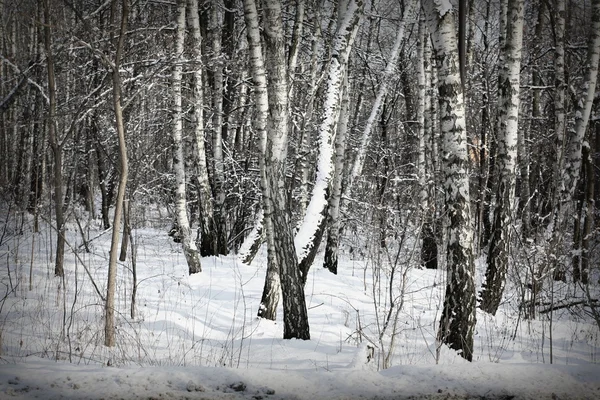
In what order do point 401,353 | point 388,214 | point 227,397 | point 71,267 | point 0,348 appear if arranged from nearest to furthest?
point 227,397 → point 0,348 → point 401,353 → point 71,267 → point 388,214

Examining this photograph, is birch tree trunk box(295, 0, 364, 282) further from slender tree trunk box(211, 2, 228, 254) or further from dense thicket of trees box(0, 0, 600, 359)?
slender tree trunk box(211, 2, 228, 254)

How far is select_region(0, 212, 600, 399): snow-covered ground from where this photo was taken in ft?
10.7

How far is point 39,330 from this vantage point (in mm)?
5246

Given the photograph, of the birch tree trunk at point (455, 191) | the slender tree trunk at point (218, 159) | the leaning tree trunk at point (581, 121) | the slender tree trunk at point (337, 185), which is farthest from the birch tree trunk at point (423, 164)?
the birch tree trunk at point (455, 191)

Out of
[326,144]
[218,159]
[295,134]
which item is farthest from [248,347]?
[295,134]

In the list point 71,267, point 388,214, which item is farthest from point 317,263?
point 71,267

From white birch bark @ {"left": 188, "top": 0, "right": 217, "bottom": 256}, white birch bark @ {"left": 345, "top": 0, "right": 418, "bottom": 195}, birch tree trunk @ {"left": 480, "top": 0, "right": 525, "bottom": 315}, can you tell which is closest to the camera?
birch tree trunk @ {"left": 480, "top": 0, "right": 525, "bottom": 315}

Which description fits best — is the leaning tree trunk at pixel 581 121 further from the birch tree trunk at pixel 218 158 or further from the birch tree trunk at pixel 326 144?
the birch tree trunk at pixel 218 158

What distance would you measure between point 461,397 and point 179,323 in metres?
3.70

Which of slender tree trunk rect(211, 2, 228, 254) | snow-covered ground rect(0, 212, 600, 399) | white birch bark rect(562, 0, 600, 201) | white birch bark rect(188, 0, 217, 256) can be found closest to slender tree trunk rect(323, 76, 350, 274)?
snow-covered ground rect(0, 212, 600, 399)

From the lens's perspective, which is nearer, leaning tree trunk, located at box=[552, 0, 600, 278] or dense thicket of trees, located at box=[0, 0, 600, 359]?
dense thicket of trees, located at box=[0, 0, 600, 359]

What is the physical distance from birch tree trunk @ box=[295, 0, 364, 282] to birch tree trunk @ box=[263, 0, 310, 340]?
122 centimetres

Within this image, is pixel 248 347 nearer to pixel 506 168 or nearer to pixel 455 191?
pixel 455 191

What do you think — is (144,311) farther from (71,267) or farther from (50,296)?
(71,267)
